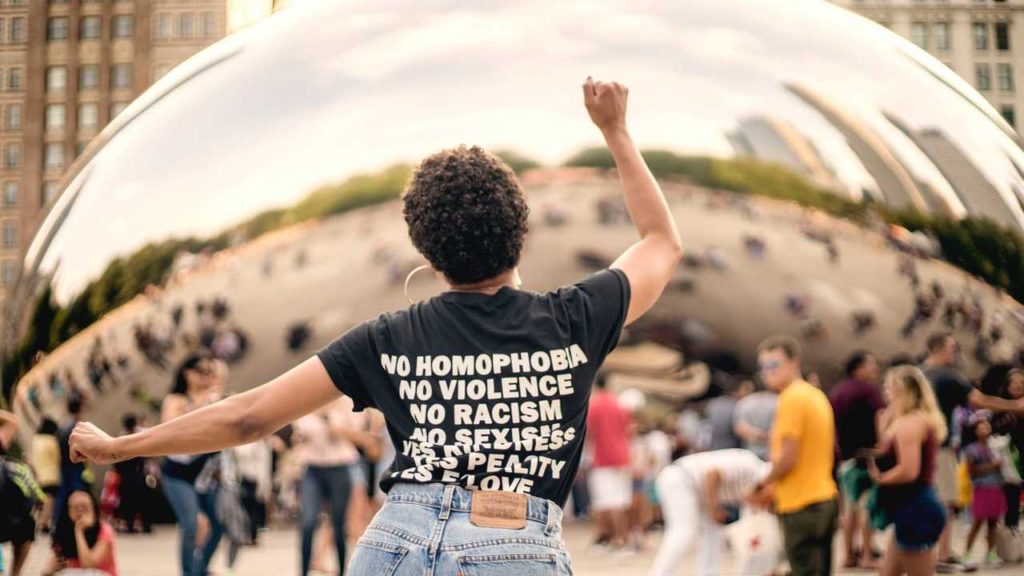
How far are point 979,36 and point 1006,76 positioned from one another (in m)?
2.09

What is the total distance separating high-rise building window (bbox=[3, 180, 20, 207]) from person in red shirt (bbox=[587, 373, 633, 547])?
47.0 m

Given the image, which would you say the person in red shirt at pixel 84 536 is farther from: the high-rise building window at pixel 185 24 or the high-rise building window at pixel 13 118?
the high-rise building window at pixel 13 118

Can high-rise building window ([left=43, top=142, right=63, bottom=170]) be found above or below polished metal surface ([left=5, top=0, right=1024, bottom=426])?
above

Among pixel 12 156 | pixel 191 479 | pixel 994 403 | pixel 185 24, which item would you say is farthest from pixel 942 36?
pixel 191 479

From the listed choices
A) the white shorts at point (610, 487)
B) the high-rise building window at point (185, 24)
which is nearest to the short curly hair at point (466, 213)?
the white shorts at point (610, 487)

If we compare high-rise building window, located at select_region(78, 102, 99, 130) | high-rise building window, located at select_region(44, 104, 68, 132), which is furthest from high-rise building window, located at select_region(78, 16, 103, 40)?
high-rise building window, located at select_region(44, 104, 68, 132)

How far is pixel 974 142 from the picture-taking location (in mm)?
4156

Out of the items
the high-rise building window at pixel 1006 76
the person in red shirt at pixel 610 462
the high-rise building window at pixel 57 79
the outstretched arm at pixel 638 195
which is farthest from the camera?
the high-rise building window at pixel 57 79

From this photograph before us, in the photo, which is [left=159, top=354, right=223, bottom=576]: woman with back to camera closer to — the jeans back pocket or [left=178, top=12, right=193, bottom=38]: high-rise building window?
the jeans back pocket

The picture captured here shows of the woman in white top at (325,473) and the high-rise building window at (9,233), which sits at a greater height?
the high-rise building window at (9,233)

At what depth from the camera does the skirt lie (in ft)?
13.5

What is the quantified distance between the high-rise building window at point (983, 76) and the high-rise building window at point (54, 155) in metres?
37.4

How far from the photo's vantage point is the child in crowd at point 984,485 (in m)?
4.13

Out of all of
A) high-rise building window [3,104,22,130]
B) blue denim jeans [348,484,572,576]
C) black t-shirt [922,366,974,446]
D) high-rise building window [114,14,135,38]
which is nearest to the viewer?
blue denim jeans [348,484,572,576]
